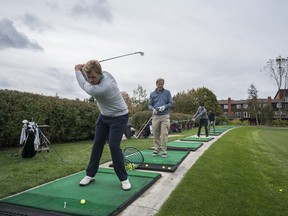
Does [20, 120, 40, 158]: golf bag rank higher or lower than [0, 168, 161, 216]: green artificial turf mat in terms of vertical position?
higher

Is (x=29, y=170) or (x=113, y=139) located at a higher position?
(x=113, y=139)

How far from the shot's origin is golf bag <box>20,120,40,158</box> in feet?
22.3

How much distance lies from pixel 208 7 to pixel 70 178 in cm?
1006

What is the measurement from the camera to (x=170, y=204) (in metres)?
3.38

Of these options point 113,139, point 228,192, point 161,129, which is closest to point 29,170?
point 113,139

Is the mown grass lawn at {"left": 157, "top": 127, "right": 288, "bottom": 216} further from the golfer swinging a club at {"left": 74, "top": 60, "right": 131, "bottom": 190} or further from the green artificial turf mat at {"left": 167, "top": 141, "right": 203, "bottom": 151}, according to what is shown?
the green artificial turf mat at {"left": 167, "top": 141, "right": 203, "bottom": 151}

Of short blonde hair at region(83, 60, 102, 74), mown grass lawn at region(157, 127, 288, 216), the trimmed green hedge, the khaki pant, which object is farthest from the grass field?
the trimmed green hedge

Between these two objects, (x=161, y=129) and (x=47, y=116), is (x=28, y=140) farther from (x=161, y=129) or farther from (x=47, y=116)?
(x=47, y=116)

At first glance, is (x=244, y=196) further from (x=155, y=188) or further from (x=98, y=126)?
(x=98, y=126)

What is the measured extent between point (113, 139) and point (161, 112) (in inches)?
120

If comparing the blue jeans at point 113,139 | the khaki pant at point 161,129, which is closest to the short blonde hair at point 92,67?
the blue jeans at point 113,139

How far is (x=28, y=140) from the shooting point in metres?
6.82

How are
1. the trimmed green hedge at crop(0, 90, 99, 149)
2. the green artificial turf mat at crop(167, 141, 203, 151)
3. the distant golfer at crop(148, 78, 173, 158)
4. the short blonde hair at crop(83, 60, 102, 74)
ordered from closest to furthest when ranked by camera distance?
1. the short blonde hair at crop(83, 60, 102, 74)
2. the distant golfer at crop(148, 78, 173, 158)
3. the green artificial turf mat at crop(167, 141, 203, 151)
4. the trimmed green hedge at crop(0, 90, 99, 149)

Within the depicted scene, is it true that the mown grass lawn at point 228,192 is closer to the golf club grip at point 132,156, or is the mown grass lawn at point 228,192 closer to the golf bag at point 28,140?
the golf club grip at point 132,156
